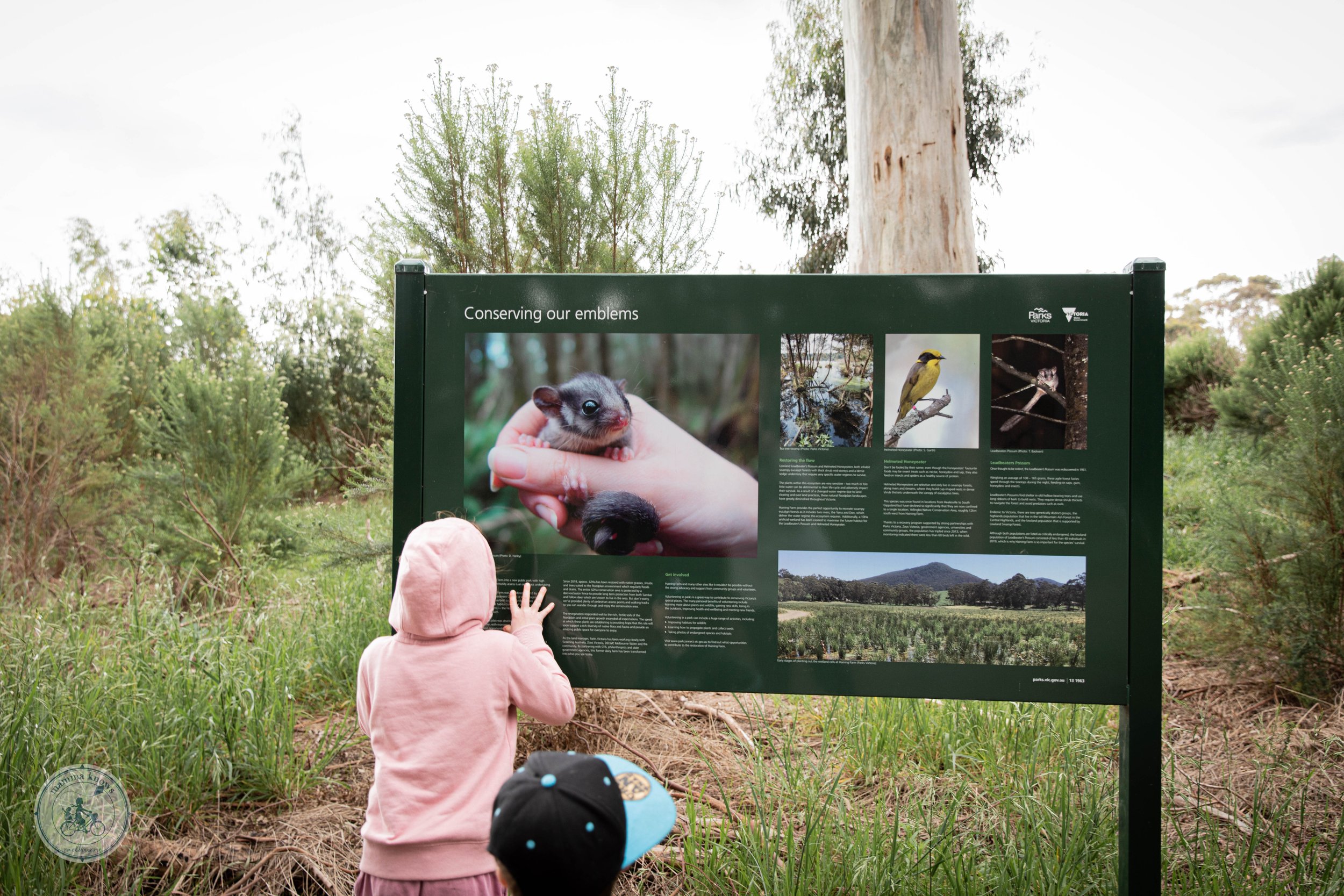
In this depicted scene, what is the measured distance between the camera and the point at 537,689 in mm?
1892

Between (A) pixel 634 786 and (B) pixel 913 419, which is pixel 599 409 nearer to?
(B) pixel 913 419

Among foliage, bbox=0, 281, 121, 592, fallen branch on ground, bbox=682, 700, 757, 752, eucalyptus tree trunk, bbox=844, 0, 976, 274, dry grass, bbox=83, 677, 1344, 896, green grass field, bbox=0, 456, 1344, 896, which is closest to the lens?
green grass field, bbox=0, 456, 1344, 896

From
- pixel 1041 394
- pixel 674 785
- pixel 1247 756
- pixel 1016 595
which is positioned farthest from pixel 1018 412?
pixel 1247 756

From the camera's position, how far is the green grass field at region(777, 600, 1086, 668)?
2154mm

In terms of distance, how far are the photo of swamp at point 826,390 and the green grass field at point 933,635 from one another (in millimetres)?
488

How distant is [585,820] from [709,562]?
1.00 metres

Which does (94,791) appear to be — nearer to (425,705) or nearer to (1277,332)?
(425,705)

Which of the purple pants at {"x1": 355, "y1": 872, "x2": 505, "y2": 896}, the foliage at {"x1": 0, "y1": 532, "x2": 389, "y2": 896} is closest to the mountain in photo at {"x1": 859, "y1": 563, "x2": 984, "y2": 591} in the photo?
the purple pants at {"x1": 355, "y1": 872, "x2": 505, "y2": 896}

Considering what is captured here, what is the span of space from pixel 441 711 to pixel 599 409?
0.93 metres

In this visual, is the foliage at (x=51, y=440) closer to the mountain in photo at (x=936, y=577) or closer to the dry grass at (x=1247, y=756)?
the mountain in photo at (x=936, y=577)

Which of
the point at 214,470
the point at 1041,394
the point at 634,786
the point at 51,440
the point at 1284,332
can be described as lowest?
the point at 634,786

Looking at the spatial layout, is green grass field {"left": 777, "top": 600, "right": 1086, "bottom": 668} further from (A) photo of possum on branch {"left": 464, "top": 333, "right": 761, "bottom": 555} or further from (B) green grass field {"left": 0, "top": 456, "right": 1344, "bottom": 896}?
(A) photo of possum on branch {"left": 464, "top": 333, "right": 761, "bottom": 555}

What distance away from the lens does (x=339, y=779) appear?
3.09m

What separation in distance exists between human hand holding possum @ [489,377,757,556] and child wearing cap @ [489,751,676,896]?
902mm
